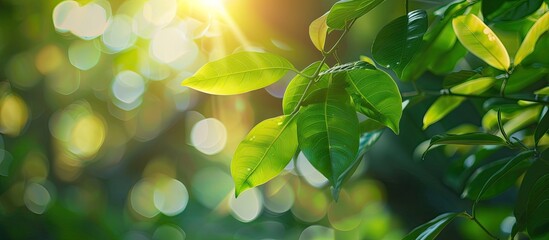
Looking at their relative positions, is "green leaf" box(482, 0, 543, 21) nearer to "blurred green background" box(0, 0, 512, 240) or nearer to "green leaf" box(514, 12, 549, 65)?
"green leaf" box(514, 12, 549, 65)

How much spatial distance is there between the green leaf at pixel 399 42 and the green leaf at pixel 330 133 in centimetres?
3

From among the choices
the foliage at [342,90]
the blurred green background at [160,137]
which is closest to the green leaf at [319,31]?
the foliage at [342,90]

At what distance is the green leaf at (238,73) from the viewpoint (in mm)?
398

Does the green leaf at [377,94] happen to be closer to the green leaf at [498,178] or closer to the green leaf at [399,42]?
the green leaf at [399,42]

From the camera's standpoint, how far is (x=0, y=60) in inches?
62.5

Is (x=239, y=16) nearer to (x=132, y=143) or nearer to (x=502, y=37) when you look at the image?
(x=132, y=143)

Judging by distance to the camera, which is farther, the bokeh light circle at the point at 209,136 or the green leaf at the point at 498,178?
the bokeh light circle at the point at 209,136

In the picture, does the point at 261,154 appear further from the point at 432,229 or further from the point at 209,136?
the point at 209,136

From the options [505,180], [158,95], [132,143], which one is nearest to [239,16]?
[158,95]

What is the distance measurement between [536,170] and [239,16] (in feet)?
3.00

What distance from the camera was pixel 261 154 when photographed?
409mm

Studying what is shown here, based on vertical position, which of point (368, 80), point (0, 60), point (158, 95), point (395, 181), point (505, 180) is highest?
point (368, 80)

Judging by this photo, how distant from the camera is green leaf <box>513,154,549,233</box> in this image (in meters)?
0.42

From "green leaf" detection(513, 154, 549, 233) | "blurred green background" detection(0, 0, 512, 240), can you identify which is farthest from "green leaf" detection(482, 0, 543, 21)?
"blurred green background" detection(0, 0, 512, 240)
